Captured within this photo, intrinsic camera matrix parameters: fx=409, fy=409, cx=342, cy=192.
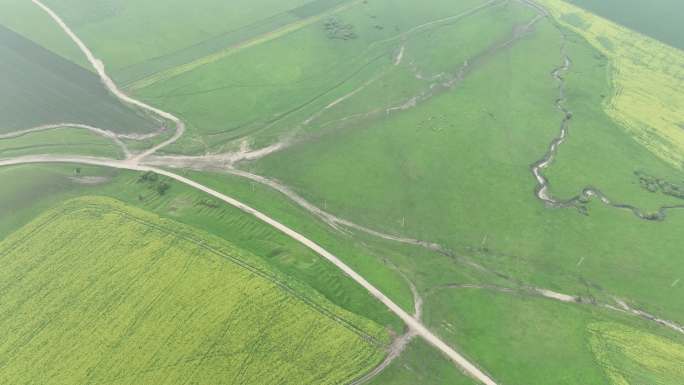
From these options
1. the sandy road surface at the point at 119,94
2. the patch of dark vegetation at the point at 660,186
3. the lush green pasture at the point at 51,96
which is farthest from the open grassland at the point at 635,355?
the lush green pasture at the point at 51,96

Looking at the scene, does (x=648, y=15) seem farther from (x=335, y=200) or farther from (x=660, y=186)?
(x=335, y=200)

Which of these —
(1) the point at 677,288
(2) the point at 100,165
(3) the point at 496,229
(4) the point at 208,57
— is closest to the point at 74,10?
(4) the point at 208,57

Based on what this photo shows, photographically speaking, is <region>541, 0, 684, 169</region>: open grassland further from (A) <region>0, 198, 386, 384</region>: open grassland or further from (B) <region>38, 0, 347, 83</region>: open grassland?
(B) <region>38, 0, 347, 83</region>: open grassland

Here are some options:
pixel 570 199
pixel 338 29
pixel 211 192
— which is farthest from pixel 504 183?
pixel 338 29

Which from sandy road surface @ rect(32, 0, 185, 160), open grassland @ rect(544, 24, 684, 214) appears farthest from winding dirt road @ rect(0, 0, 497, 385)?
open grassland @ rect(544, 24, 684, 214)

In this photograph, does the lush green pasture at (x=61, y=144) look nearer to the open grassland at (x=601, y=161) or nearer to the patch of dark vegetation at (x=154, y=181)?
the patch of dark vegetation at (x=154, y=181)

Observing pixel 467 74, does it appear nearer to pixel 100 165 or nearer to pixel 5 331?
pixel 100 165
